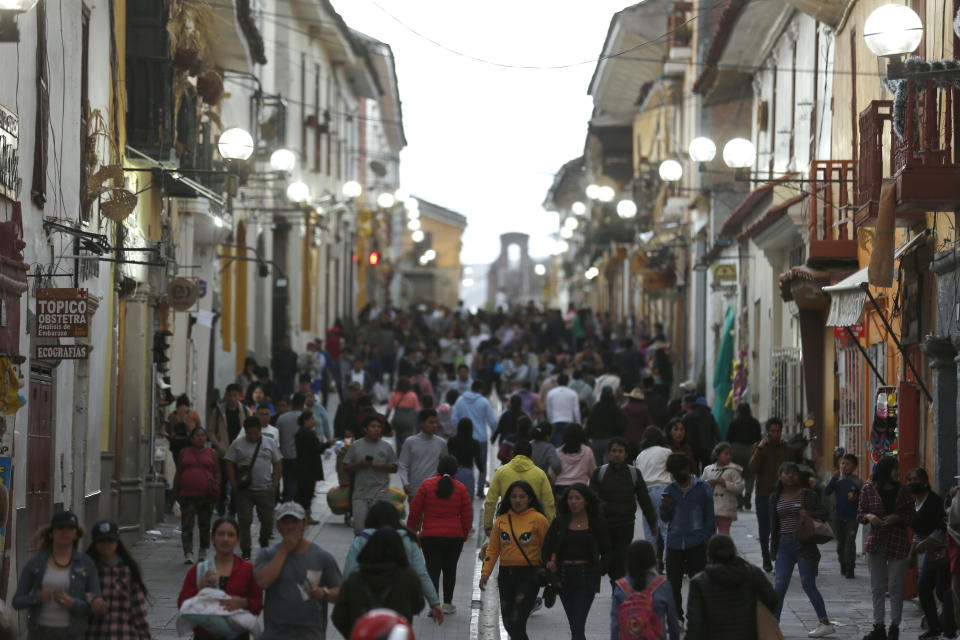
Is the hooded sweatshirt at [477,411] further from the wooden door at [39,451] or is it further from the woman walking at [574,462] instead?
the wooden door at [39,451]

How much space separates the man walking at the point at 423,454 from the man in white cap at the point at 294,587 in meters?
7.50

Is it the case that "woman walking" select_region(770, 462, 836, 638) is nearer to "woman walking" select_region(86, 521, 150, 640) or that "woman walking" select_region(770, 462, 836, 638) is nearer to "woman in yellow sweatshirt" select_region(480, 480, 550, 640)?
"woman in yellow sweatshirt" select_region(480, 480, 550, 640)

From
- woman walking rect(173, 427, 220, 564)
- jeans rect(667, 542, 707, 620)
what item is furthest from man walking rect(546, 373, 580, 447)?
jeans rect(667, 542, 707, 620)

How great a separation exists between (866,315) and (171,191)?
30.2 ft

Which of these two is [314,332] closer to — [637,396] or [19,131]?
[637,396]

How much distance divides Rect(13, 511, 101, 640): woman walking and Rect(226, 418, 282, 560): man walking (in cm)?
803

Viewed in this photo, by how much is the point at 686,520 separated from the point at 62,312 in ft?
18.2

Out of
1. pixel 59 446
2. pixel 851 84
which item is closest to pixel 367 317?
pixel 851 84

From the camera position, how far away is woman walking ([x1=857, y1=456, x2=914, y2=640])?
46.6 ft

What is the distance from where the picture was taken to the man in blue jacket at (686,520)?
14.8 metres

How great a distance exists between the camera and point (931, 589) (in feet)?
47.1

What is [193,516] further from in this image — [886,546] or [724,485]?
[886,546]

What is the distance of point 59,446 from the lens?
1666 cm

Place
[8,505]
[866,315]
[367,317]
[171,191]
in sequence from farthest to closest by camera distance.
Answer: [367,317] < [171,191] < [866,315] < [8,505]
